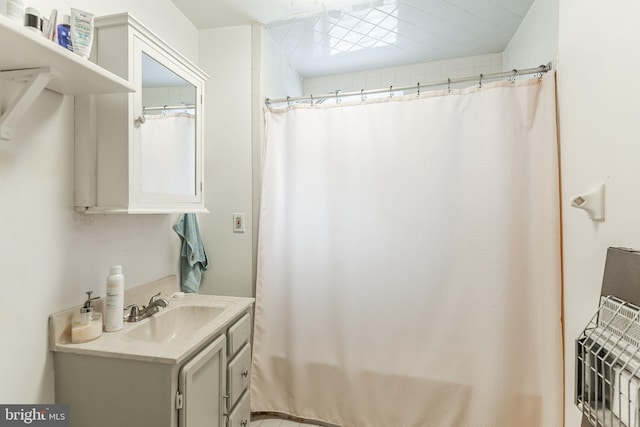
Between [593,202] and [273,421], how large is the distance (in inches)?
75.4

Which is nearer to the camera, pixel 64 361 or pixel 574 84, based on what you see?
pixel 64 361

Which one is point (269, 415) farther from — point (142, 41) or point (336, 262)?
point (142, 41)

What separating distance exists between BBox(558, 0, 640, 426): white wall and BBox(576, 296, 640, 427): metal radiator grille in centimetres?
23

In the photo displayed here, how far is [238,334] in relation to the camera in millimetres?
1339

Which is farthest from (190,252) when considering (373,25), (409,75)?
(409,75)

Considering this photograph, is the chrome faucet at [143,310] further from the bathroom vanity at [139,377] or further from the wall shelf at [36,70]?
the wall shelf at [36,70]

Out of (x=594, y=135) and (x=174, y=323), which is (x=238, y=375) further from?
(x=594, y=135)

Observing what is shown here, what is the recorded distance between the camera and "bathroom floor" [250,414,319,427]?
172 centimetres

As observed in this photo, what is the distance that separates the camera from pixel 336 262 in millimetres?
1729

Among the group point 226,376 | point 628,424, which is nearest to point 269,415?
point 226,376

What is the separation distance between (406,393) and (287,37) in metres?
2.28

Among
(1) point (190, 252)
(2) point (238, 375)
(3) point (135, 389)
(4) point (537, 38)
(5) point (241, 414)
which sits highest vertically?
(4) point (537, 38)

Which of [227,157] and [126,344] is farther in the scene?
[227,157]

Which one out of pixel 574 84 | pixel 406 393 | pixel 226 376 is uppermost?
pixel 574 84
